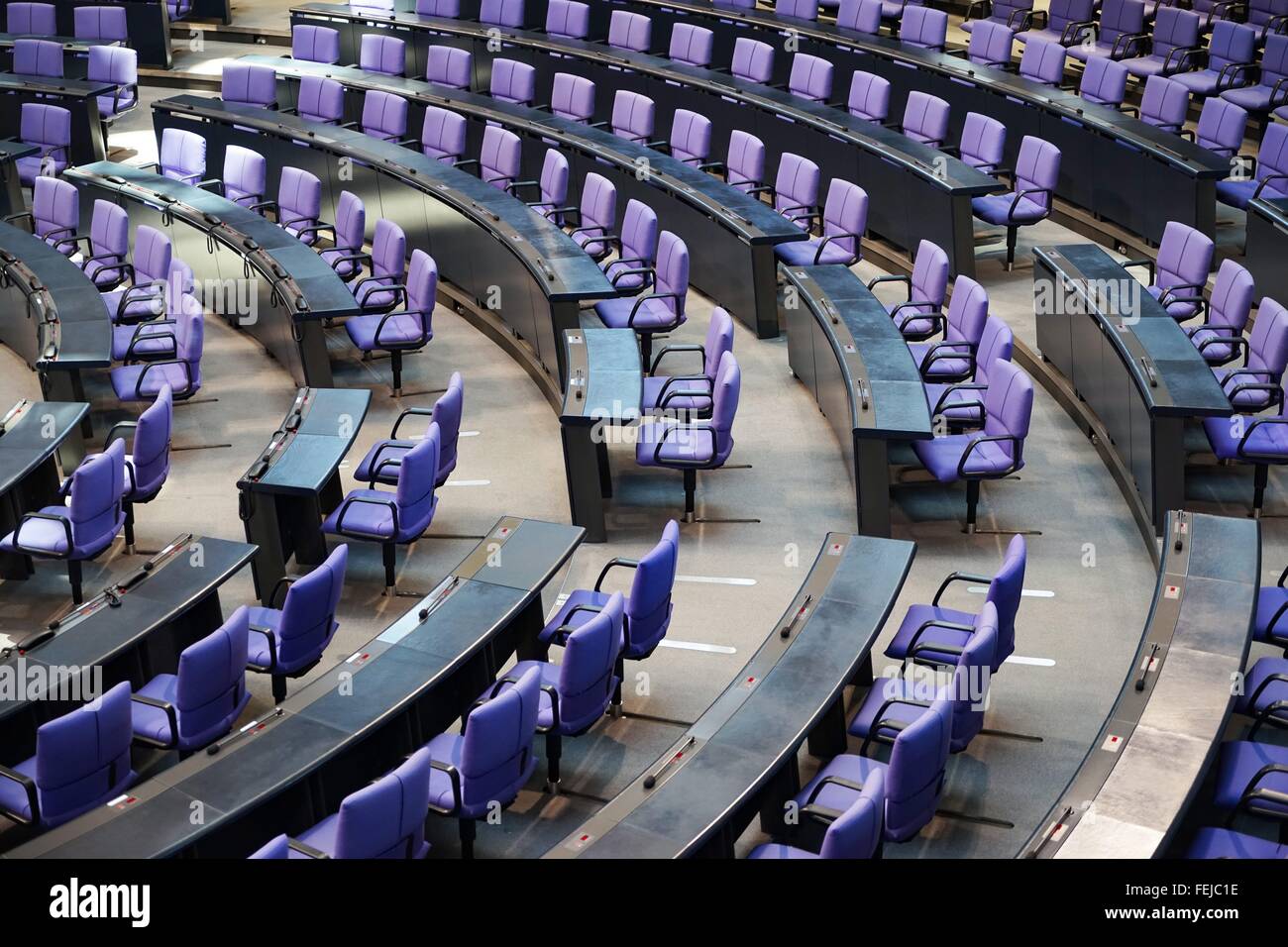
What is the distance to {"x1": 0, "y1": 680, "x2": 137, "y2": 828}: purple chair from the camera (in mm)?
5324

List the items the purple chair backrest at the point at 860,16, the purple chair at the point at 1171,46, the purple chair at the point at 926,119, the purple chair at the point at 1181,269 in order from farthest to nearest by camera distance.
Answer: the purple chair backrest at the point at 860,16, the purple chair at the point at 1171,46, the purple chair at the point at 926,119, the purple chair at the point at 1181,269

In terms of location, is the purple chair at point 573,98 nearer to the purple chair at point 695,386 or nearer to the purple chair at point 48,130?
the purple chair at point 48,130

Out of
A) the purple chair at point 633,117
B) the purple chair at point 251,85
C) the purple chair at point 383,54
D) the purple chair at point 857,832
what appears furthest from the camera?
the purple chair at point 383,54

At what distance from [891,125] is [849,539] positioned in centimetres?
652

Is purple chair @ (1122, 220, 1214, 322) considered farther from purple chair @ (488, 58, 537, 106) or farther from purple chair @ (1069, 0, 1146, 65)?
purple chair @ (488, 58, 537, 106)

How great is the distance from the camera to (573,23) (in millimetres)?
14273

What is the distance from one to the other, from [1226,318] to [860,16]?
622 centimetres

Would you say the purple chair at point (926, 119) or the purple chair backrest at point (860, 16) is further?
the purple chair backrest at point (860, 16)

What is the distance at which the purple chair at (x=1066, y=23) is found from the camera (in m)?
13.8

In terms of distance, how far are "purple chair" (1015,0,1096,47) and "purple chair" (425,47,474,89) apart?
190 inches

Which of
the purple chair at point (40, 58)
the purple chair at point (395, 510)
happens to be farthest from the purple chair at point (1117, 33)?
the purple chair at point (40, 58)

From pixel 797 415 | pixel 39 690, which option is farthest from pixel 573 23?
pixel 39 690

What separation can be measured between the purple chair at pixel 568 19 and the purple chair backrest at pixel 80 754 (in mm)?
10091
